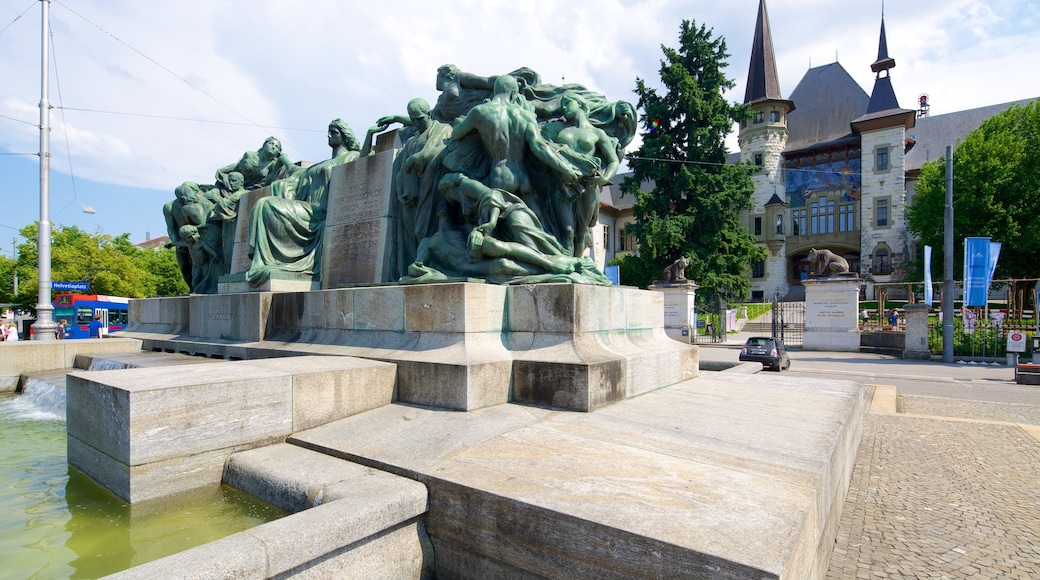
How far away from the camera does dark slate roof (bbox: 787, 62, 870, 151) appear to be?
53.8m

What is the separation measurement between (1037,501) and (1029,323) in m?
21.5

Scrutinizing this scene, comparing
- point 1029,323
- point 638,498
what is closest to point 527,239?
point 638,498

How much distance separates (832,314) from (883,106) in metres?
38.2

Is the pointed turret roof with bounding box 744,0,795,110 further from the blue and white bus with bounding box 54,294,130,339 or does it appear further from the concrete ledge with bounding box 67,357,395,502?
the concrete ledge with bounding box 67,357,395,502

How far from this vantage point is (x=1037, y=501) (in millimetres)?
4145

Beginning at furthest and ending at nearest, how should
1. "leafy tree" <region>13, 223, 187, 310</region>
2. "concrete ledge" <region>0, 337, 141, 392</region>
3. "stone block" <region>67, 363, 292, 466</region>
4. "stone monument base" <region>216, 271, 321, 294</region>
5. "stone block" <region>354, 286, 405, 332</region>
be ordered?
"leafy tree" <region>13, 223, 187, 310</region> < "concrete ledge" <region>0, 337, 141, 392</region> < "stone monument base" <region>216, 271, 321, 294</region> < "stone block" <region>354, 286, 405, 332</region> < "stone block" <region>67, 363, 292, 466</region>

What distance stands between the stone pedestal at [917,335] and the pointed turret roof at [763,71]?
1508 inches

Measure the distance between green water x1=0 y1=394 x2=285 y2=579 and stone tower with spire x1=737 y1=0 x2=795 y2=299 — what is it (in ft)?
179

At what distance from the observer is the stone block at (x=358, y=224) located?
711 centimetres

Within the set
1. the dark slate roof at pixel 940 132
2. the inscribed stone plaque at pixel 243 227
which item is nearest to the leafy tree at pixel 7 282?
the inscribed stone plaque at pixel 243 227

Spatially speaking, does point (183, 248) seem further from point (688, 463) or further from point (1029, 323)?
point (1029, 323)

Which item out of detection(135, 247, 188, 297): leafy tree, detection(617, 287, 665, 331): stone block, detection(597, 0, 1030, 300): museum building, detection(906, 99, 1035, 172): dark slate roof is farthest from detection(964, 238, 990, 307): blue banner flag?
detection(135, 247, 188, 297): leafy tree

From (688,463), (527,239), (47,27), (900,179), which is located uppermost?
(900,179)

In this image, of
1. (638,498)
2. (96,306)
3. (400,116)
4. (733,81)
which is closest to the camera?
(638,498)
